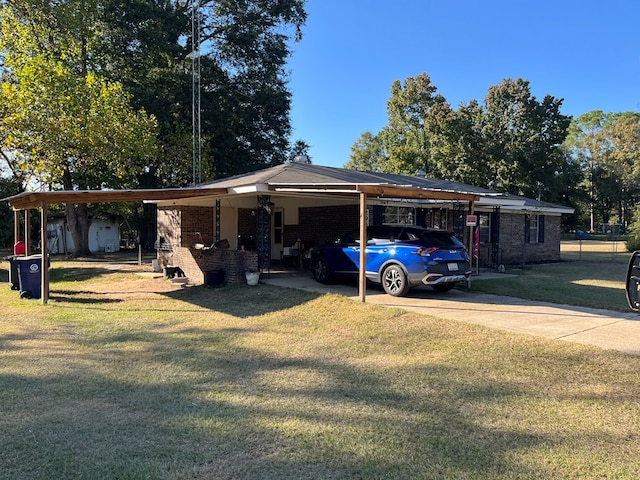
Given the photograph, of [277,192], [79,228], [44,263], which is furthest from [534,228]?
[79,228]

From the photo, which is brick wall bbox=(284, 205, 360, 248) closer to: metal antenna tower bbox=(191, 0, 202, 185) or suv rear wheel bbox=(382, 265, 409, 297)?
suv rear wheel bbox=(382, 265, 409, 297)

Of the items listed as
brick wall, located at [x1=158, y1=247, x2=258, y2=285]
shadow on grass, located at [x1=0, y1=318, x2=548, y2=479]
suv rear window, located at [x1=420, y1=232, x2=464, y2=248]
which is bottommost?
shadow on grass, located at [x1=0, y1=318, x2=548, y2=479]

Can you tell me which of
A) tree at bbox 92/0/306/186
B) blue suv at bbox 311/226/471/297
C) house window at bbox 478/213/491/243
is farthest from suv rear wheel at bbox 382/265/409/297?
tree at bbox 92/0/306/186

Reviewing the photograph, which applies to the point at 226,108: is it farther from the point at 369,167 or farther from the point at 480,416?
the point at 369,167

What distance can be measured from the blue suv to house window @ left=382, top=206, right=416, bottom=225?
5299mm

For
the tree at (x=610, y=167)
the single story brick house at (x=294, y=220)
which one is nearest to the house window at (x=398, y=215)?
the single story brick house at (x=294, y=220)

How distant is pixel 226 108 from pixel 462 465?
970 inches

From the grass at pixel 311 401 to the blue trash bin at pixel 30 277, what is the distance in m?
3.05

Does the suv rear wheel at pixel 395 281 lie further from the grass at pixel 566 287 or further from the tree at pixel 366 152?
the tree at pixel 366 152

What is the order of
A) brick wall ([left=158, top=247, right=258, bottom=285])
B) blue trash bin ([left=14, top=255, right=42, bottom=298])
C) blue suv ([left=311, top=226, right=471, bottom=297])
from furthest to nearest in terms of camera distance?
1. brick wall ([left=158, top=247, right=258, bottom=285])
2. blue trash bin ([left=14, top=255, right=42, bottom=298])
3. blue suv ([left=311, top=226, right=471, bottom=297])

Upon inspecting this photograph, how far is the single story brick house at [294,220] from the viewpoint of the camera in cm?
1304

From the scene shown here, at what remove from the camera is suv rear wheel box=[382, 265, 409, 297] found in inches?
409

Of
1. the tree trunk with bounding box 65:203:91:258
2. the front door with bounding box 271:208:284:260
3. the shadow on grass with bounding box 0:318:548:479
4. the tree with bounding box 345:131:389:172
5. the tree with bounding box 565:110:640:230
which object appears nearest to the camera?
the shadow on grass with bounding box 0:318:548:479

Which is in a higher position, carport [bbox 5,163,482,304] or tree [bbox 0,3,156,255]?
tree [bbox 0,3,156,255]
